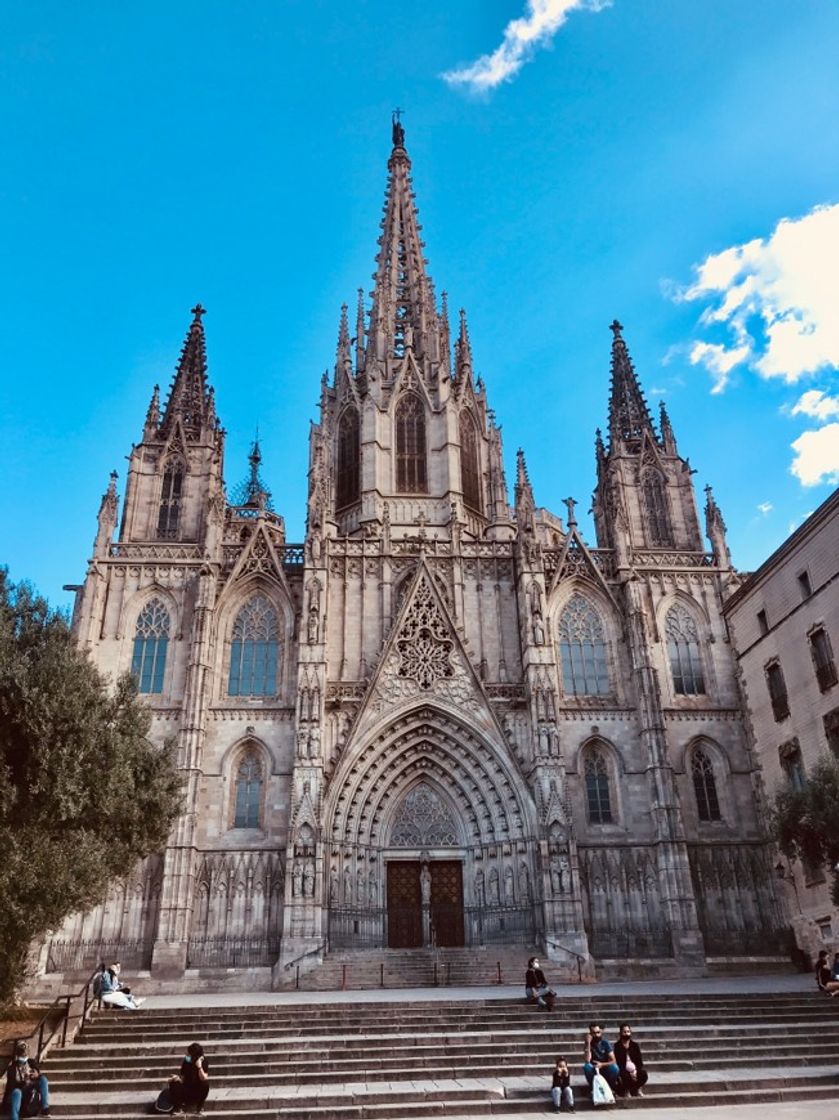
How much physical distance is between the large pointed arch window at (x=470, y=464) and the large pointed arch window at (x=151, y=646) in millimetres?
13925

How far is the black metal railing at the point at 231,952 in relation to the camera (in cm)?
2806

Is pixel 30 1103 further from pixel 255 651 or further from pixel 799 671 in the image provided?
pixel 799 671

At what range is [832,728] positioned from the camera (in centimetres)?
2594

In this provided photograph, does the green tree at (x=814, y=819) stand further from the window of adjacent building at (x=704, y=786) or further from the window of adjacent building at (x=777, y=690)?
the window of adjacent building at (x=704, y=786)

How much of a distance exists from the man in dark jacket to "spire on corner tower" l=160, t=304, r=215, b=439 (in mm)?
31185

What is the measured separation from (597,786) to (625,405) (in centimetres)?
1935

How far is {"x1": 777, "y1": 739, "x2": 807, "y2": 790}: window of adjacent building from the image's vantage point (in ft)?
93.2

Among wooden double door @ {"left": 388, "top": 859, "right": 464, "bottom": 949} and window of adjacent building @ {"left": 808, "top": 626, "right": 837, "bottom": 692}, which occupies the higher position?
window of adjacent building @ {"left": 808, "top": 626, "right": 837, "bottom": 692}

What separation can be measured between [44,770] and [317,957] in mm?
12831

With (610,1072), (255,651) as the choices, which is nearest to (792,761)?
(610,1072)

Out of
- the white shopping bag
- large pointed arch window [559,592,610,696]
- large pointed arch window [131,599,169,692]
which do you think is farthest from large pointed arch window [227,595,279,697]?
the white shopping bag

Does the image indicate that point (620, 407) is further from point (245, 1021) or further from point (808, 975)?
point (245, 1021)

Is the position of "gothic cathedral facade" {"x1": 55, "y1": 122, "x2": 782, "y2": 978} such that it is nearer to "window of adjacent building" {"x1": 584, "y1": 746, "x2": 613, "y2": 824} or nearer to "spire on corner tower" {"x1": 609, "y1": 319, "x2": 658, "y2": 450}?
"window of adjacent building" {"x1": 584, "y1": 746, "x2": 613, "y2": 824}

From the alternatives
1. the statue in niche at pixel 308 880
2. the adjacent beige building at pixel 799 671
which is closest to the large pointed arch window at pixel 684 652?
the adjacent beige building at pixel 799 671
